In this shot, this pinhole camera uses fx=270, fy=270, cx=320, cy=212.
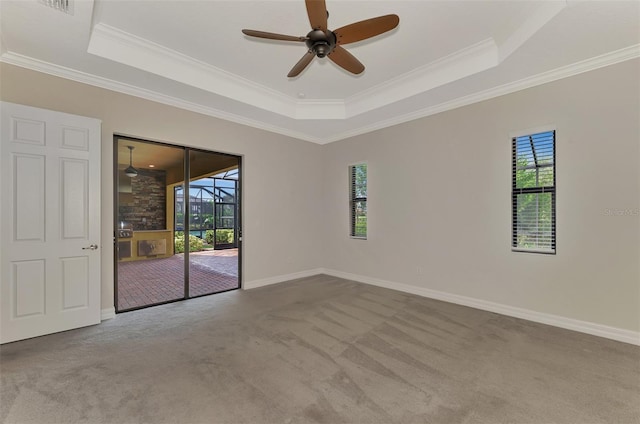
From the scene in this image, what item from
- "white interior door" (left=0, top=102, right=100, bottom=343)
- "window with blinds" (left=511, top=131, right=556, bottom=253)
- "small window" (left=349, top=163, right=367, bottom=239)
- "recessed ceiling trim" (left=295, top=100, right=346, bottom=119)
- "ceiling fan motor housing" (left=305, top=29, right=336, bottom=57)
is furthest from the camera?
"small window" (left=349, top=163, right=367, bottom=239)

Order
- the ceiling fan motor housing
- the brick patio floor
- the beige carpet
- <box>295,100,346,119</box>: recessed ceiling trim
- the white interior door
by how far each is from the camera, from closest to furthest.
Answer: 1. the beige carpet
2. the ceiling fan motor housing
3. the white interior door
4. the brick patio floor
5. <box>295,100,346,119</box>: recessed ceiling trim

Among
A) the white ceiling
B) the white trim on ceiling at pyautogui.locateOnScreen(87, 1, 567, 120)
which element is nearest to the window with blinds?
the white ceiling

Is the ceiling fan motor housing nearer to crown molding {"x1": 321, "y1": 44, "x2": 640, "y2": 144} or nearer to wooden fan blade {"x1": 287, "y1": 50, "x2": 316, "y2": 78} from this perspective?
wooden fan blade {"x1": 287, "y1": 50, "x2": 316, "y2": 78}

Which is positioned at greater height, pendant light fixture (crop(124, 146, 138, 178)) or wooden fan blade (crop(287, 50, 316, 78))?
wooden fan blade (crop(287, 50, 316, 78))

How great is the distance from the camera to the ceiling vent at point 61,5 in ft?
7.39

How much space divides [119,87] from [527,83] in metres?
5.21

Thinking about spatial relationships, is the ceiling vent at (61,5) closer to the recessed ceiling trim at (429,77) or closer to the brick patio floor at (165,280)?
the brick patio floor at (165,280)

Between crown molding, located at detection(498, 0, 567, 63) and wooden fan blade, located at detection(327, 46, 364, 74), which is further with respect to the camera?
wooden fan blade, located at detection(327, 46, 364, 74)

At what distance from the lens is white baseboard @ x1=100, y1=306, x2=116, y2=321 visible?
3.38 m

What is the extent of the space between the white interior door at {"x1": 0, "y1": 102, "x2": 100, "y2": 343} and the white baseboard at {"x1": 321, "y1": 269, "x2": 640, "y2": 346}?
14.2ft

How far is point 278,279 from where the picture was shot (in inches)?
207

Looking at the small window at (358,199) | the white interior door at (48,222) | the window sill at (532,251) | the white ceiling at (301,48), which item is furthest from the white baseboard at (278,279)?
the window sill at (532,251)

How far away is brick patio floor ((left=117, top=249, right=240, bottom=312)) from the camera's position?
13.4 feet

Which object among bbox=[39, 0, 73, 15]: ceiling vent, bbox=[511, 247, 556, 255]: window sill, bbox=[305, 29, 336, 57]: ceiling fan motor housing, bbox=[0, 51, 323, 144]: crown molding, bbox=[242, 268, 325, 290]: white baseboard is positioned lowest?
bbox=[242, 268, 325, 290]: white baseboard
